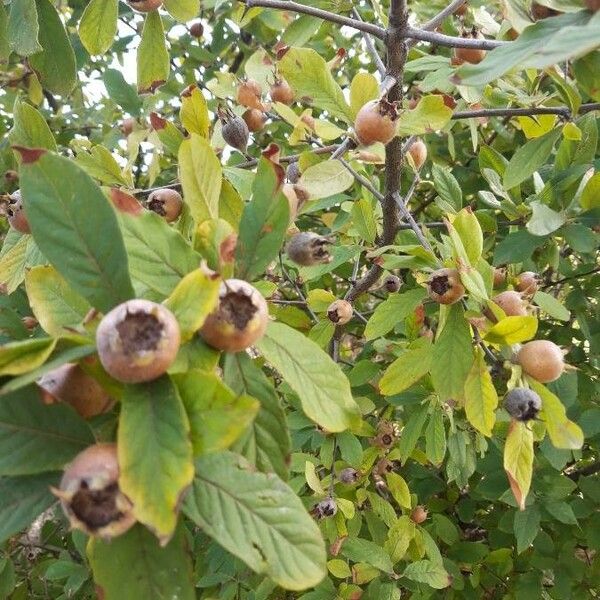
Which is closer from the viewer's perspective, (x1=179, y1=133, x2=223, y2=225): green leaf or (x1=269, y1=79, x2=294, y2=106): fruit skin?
(x1=179, y1=133, x2=223, y2=225): green leaf

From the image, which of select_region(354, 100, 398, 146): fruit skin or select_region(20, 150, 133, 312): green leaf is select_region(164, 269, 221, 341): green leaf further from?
select_region(354, 100, 398, 146): fruit skin

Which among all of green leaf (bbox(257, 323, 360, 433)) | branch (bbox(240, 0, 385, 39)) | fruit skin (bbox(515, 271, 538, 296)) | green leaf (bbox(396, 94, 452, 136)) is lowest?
fruit skin (bbox(515, 271, 538, 296))

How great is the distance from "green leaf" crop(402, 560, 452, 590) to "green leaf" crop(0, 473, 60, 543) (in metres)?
1.30

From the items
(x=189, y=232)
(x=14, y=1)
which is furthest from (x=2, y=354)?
(x=14, y=1)

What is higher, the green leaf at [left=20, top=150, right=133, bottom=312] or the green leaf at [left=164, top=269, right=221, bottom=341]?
the green leaf at [left=20, top=150, right=133, bottom=312]

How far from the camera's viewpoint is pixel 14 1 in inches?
50.6

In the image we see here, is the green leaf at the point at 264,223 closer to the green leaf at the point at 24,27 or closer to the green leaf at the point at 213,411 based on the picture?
the green leaf at the point at 213,411

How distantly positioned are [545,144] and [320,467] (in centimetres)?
126

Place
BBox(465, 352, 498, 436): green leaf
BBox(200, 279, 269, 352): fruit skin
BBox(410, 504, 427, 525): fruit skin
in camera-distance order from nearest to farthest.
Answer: BBox(200, 279, 269, 352): fruit skin
BBox(465, 352, 498, 436): green leaf
BBox(410, 504, 427, 525): fruit skin

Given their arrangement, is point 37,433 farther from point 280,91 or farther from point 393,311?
point 280,91

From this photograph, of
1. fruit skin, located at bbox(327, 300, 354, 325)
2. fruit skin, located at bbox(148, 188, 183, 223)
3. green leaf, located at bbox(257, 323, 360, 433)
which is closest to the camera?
green leaf, located at bbox(257, 323, 360, 433)

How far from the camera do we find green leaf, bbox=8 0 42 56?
1262 mm

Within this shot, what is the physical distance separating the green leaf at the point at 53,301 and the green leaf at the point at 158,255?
0.10m

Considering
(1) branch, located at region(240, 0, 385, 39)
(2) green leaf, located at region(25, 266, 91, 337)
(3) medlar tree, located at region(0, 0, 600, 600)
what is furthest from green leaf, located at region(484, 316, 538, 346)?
(1) branch, located at region(240, 0, 385, 39)
